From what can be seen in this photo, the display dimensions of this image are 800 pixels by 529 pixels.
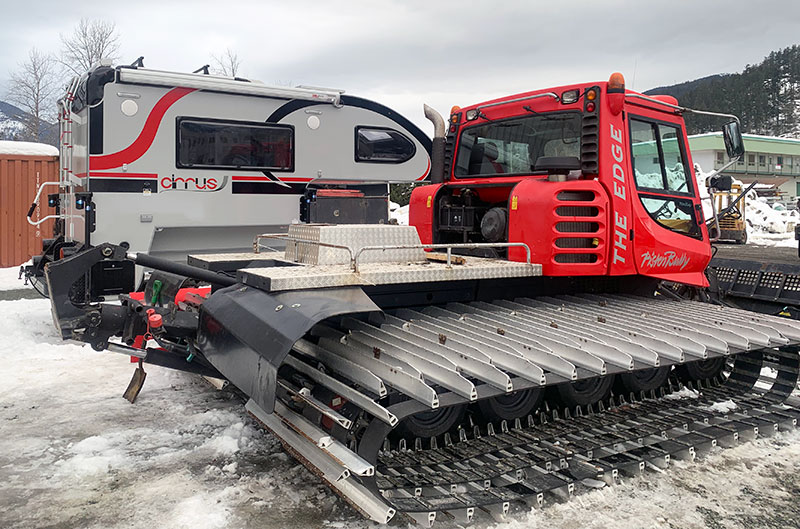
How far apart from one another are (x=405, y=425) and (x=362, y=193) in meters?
6.59

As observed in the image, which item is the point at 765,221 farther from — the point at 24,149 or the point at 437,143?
the point at 24,149

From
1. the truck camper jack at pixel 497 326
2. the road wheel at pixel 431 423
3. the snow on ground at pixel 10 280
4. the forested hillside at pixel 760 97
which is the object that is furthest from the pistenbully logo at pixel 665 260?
the forested hillside at pixel 760 97

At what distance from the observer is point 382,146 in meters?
10.5

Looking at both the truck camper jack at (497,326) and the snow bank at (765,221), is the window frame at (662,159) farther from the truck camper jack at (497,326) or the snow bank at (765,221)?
the snow bank at (765,221)

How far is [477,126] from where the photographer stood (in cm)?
613

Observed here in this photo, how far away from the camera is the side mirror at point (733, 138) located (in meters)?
5.34

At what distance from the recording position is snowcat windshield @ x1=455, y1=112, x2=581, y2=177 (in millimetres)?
5312

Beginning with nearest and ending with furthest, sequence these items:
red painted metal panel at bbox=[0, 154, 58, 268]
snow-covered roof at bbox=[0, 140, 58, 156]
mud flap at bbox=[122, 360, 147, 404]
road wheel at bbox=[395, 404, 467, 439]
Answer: road wheel at bbox=[395, 404, 467, 439]
mud flap at bbox=[122, 360, 147, 404]
snow-covered roof at bbox=[0, 140, 58, 156]
red painted metal panel at bbox=[0, 154, 58, 268]

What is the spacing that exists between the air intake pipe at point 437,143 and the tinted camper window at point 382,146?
404 centimetres

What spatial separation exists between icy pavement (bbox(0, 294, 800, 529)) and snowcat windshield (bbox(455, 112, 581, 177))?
8.42 ft

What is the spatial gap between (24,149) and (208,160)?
6.59 meters

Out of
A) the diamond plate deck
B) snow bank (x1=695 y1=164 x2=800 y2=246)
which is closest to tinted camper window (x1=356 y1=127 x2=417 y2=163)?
the diamond plate deck

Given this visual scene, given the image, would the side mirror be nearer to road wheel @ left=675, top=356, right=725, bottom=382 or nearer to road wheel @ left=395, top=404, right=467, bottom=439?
road wheel @ left=675, top=356, right=725, bottom=382

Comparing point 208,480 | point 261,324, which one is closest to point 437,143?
point 261,324
